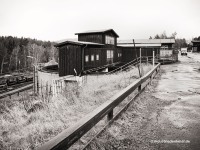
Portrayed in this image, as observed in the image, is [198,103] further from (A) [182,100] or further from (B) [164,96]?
(B) [164,96]

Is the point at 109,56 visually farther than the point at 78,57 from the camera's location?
Yes

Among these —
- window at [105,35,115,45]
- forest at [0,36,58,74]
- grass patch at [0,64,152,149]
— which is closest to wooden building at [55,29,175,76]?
window at [105,35,115,45]

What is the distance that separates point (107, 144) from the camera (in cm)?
368

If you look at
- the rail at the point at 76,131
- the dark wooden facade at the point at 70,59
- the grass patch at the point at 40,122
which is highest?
the dark wooden facade at the point at 70,59

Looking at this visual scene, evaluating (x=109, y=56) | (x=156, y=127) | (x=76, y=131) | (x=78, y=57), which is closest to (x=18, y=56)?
(x=109, y=56)

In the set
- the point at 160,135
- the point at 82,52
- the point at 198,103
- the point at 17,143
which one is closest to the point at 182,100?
the point at 198,103

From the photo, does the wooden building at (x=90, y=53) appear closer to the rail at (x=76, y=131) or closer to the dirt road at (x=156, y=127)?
the dirt road at (x=156, y=127)

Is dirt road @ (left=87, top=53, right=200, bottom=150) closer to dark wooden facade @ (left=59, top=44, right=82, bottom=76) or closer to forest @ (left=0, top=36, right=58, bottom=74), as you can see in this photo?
dark wooden facade @ (left=59, top=44, right=82, bottom=76)

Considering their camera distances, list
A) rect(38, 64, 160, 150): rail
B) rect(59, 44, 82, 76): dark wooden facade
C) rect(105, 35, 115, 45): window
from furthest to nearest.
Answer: rect(105, 35, 115, 45): window → rect(59, 44, 82, 76): dark wooden facade → rect(38, 64, 160, 150): rail

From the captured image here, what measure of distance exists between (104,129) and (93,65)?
68.5ft

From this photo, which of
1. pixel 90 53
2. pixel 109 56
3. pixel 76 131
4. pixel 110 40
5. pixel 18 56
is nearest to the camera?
pixel 76 131

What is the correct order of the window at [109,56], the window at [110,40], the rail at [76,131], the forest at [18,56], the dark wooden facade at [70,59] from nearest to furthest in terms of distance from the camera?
the rail at [76,131] → the dark wooden facade at [70,59] → the window at [109,56] → the window at [110,40] → the forest at [18,56]

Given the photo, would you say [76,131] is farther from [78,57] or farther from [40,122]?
[78,57]

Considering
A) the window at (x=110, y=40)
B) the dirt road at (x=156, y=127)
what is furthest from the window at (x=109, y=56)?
the dirt road at (x=156, y=127)
